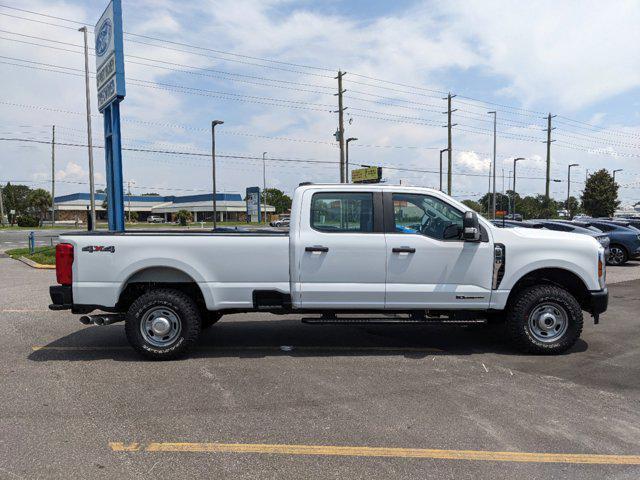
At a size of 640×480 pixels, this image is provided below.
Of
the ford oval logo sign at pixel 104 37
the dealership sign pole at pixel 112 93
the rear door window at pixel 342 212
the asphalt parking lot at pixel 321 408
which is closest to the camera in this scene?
the asphalt parking lot at pixel 321 408

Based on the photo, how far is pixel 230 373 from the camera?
17.8ft

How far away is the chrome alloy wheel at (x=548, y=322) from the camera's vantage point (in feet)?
19.7

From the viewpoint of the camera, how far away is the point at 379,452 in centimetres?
366

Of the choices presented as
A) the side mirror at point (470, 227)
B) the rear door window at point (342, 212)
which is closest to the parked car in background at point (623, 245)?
the side mirror at point (470, 227)

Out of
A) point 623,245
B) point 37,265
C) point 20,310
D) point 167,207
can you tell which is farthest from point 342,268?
point 167,207

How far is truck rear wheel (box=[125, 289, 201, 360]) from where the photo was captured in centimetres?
575

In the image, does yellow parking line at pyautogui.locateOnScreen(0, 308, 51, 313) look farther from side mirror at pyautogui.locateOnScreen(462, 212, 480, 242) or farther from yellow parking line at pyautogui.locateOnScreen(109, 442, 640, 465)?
side mirror at pyautogui.locateOnScreen(462, 212, 480, 242)

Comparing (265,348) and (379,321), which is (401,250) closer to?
(379,321)

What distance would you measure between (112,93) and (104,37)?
1.80 meters

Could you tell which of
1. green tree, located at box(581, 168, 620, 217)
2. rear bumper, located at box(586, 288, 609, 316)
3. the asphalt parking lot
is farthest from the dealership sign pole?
green tree, located at box(581, 168, 620, 217)

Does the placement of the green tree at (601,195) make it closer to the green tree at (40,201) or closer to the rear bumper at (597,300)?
the rear bumper at (597,300)

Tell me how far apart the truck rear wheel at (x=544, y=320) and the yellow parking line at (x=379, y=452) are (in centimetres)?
242

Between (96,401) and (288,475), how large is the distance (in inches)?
87.4

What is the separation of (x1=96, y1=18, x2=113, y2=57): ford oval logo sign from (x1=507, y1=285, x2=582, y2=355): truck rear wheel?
421 inches
